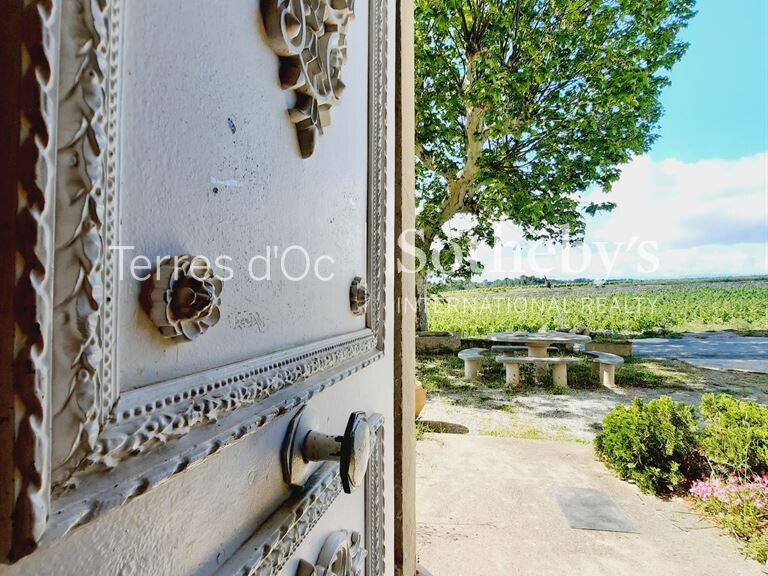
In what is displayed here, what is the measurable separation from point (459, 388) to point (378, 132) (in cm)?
604

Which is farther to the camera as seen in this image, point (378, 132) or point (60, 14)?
point (378, 132)

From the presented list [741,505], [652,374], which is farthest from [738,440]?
[652,374]

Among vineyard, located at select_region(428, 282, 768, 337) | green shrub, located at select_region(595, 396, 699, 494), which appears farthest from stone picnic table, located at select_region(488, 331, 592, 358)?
green shrub, located at select_region(595, 396, 699, 494)

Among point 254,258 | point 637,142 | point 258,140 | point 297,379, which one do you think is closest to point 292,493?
point 297,379

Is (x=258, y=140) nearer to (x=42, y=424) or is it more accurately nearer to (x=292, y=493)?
(x=42, y=424)

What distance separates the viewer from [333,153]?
844 mm

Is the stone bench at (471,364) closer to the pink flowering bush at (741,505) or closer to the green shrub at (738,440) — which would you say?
the green shrub at (738,440)

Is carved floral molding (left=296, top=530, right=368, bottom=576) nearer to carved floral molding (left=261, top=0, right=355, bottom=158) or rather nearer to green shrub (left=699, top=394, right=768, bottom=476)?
carved floral molding (left=261, top=0, right=355, bottom=158)

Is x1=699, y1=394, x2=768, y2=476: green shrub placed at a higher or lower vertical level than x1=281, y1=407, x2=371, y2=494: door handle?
lower

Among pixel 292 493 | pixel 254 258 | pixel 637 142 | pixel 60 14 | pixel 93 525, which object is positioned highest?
pixel 637 142

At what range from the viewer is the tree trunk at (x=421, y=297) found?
793 cm

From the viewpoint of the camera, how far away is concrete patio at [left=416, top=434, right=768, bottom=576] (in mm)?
2446

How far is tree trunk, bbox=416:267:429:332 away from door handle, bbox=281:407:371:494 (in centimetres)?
655

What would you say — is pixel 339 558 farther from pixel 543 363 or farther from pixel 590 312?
pixel 590 312
